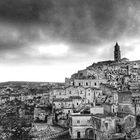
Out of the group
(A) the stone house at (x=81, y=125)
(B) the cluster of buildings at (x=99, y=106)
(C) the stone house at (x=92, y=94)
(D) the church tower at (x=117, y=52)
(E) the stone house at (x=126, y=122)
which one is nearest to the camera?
(B) the cluster of buildings at (x=99, y=106)

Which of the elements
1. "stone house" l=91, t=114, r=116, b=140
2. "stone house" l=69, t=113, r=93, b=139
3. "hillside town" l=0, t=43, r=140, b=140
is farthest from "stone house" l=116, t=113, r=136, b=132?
"stone house" l=69, t=113, r=93, b=139

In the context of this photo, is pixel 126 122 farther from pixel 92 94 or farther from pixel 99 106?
pixel 92 94

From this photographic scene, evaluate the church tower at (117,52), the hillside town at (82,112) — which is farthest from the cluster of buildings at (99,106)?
the church tower at (117,52)

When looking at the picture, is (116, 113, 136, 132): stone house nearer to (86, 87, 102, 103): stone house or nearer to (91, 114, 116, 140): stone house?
(91, 114, 116, 140): stone house

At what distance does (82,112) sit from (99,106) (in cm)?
466

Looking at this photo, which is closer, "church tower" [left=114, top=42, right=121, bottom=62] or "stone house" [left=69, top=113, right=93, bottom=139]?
"stone house" [left=69, top=113, right=93, bottom=139]

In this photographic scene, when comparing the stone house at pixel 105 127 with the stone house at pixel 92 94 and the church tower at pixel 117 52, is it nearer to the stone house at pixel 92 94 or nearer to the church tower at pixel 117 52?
the stone house at pixel 92 94

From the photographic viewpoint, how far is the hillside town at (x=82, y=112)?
192ft

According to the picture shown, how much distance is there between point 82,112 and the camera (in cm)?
6762

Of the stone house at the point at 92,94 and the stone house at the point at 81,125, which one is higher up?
the stone house at the point at 92,94

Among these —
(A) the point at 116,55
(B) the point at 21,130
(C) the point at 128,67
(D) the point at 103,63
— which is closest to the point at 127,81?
(C) the point at 128,67

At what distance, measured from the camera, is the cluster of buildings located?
57556 millimetres

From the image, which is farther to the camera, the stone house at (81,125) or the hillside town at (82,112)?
the stone house at (81,125)

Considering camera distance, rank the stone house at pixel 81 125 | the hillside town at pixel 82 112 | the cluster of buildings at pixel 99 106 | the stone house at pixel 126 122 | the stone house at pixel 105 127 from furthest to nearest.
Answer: the stone house at pixel 81 125 < the hillside town at pixel 82 112 < the stone house at pixel 126 122 < the cluster of buildings at pixel 99 106 < the stone house at pixel 105 127
